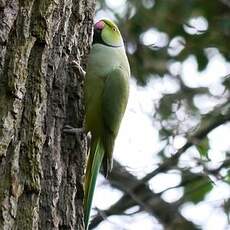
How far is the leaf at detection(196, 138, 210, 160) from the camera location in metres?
4.34

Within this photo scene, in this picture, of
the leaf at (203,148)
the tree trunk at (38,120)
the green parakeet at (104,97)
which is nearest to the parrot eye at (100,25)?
the green parakeet at (104,97)

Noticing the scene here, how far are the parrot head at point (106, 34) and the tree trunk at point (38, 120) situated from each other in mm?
556

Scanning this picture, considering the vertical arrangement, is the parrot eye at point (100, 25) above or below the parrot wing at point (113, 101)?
above

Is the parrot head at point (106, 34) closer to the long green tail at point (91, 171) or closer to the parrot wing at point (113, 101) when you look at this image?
the parrot wing at point (113, 101)

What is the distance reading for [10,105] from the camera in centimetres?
217

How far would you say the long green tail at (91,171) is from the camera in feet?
8.49

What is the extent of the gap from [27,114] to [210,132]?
98.1 inches

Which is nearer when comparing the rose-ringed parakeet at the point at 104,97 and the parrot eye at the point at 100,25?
the rose-ringed parakeet at the point at 104,97

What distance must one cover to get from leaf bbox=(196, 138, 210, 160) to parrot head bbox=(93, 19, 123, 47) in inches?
50.8

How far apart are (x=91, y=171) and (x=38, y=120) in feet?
1.81

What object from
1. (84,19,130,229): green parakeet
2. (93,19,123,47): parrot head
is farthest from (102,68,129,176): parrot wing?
(93,19,123,47): parrot head

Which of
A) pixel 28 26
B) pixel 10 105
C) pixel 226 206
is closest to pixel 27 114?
pixel 10 105

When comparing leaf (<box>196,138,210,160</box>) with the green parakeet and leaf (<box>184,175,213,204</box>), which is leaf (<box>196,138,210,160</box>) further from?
the green parakeet

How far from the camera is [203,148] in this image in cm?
439
